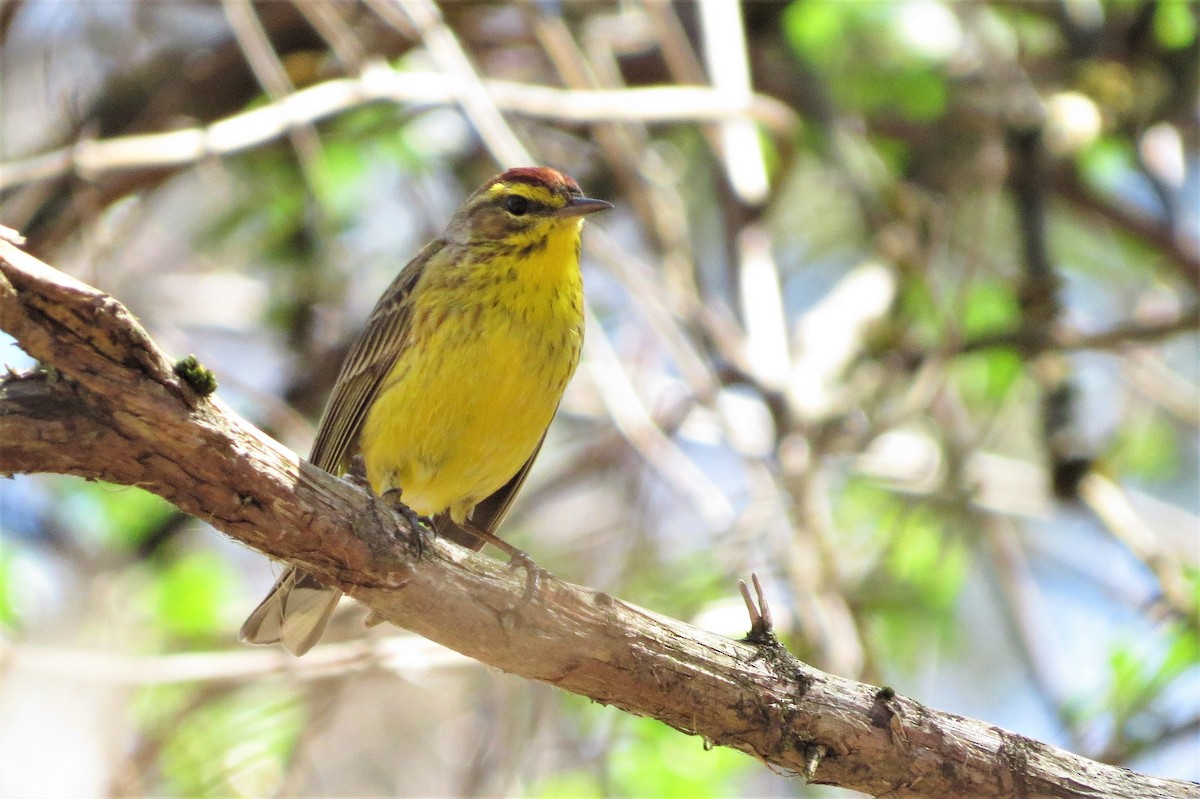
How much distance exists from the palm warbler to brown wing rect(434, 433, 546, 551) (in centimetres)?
3

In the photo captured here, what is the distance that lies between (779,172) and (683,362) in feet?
5.67

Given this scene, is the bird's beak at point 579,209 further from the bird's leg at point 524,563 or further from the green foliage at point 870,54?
the green foliage at point 870,54

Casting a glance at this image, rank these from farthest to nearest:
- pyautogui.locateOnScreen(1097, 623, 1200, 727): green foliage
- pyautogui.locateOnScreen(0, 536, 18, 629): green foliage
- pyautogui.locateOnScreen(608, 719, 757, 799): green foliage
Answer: pyautogui.locateOnScreen(0, 536, 18, 629): green foliage
pyautogui.locateOnScreen(608, 719, 757, 799): green foliage
pyautogui.locateOnScreen(1097, 623, 1200, 727): green foliage

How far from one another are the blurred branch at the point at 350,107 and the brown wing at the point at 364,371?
36.0 inches

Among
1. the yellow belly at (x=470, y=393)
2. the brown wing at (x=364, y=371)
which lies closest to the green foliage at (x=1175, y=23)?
the yellow belly at (x=470, y=393)

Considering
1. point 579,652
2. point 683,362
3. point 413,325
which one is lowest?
point 579,652

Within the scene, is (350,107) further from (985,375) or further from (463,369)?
(985,375)

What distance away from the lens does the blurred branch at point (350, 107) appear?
491 centimetres

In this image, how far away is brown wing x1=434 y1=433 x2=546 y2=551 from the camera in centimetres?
458

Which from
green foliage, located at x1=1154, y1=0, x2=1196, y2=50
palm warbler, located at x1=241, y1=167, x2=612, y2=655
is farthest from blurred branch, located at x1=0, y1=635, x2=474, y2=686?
green foliage, located at x1=1154, y1=0, x2=1196, y2=50

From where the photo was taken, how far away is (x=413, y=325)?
4.16 m

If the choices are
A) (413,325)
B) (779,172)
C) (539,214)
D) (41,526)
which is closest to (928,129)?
(779,172)

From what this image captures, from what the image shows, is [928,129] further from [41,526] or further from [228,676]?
[41,526]

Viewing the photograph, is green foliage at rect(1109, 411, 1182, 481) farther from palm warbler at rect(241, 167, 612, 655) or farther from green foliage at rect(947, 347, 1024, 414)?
palm warbler at rect(241, 167, 612, 655)
